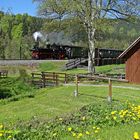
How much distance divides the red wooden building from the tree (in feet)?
23.4

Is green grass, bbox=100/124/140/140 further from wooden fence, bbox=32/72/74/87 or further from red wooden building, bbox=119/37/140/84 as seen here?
red wooden building, bbox=119/37/140/84

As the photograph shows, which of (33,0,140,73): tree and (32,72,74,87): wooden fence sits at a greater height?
(33,0,140,73): tree

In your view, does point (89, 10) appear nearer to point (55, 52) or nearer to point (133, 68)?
point (133, 68)

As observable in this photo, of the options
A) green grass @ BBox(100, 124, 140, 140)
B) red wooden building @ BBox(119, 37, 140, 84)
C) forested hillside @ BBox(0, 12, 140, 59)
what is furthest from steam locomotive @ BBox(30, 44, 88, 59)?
green grass @ BBox(100, 124, 140, 140)

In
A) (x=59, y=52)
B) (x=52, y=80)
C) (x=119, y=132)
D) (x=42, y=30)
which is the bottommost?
(x=52, y=80)

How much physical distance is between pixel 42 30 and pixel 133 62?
59.5 ft

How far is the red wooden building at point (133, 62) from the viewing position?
36.2 meters

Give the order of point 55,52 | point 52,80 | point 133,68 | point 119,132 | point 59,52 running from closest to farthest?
point 119,132
point 133,68
point 52,80
point 55,52
point 59,52

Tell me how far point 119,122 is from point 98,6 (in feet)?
116

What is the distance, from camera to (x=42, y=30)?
51781mm

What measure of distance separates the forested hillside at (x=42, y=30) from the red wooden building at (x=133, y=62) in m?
6.69

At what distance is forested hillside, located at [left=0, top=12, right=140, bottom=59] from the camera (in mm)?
47094

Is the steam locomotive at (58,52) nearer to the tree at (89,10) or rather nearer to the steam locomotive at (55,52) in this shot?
the steam locomotive at (55,52)

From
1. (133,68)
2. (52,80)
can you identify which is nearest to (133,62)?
(133,68)
